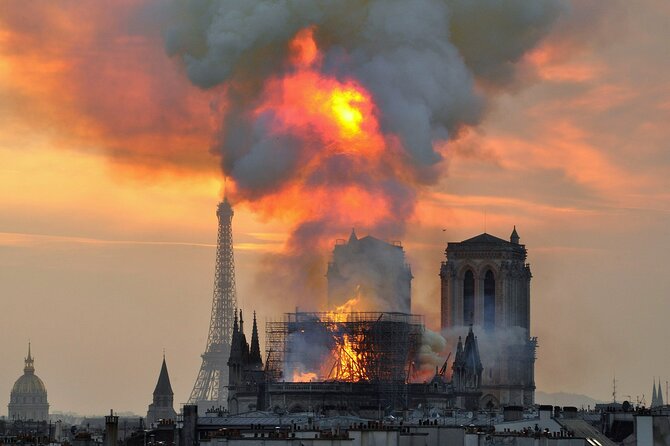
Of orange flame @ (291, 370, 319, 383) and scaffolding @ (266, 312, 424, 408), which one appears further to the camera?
orange flame @ (291, 370, 319, 383)

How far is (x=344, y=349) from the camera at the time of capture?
561 ft

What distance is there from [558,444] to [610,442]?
9.46m

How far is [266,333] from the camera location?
572 ft

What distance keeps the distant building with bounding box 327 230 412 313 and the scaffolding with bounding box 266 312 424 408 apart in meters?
1.24

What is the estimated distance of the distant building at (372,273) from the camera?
167 metres

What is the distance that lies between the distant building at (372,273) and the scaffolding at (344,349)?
1.24 m

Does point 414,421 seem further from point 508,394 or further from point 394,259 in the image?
point 508,394

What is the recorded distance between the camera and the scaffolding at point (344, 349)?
169250 mm

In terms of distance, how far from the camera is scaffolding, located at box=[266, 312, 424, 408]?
169 metres

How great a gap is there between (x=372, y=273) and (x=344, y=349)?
201 inches

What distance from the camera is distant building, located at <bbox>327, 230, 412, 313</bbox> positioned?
6585 inches

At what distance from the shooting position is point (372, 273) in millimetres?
172250

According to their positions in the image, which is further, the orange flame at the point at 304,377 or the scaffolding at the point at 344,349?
the orange flame at the point at 304,377

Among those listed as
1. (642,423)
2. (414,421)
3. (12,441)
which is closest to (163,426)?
(414,421)
